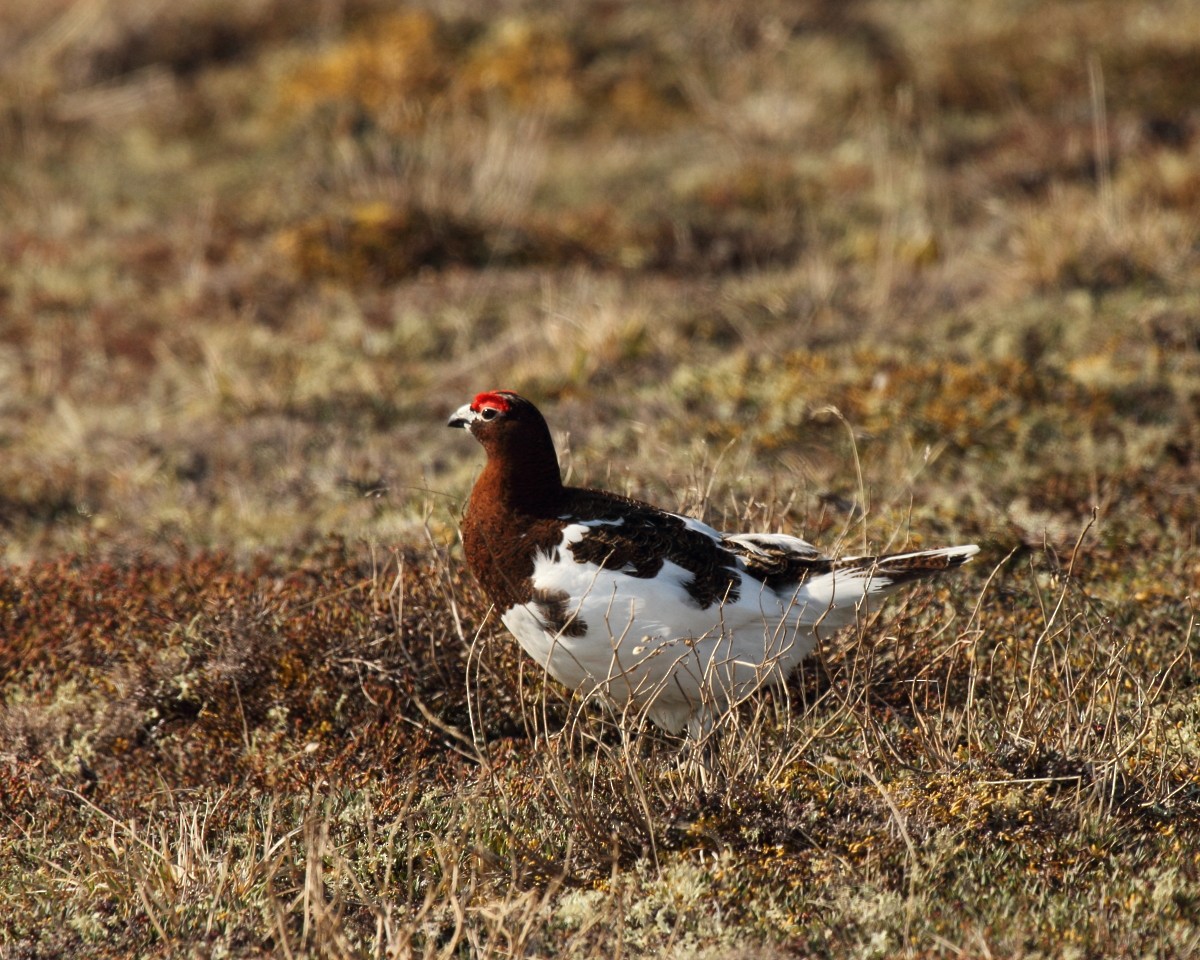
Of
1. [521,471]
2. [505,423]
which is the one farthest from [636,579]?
[505,423]

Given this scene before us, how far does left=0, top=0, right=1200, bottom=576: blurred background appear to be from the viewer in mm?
7008

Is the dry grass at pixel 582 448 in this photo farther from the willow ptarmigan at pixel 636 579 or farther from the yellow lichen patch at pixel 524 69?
the willow ptarmigan at pixel 636 579

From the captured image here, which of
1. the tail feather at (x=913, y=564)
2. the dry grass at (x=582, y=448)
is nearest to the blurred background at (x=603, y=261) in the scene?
the dry grass at (x=582, y=448)

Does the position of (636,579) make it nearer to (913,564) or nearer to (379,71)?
(913,564)

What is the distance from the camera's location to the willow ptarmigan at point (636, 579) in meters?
4.17

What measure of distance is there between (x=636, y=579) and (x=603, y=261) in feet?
22.8

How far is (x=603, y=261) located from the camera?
35.5 ft

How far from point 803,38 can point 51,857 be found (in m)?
13.0

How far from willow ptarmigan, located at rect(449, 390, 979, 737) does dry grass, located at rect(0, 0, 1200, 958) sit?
0.73 feet

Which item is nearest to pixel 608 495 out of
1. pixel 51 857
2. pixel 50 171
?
pixel 51 857

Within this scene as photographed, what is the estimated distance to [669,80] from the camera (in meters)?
14.8

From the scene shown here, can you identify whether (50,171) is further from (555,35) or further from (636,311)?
(636,311)

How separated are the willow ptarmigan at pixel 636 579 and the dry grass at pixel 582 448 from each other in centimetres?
22

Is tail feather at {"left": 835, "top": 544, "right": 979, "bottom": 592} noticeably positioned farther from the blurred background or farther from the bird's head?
the bird's head
